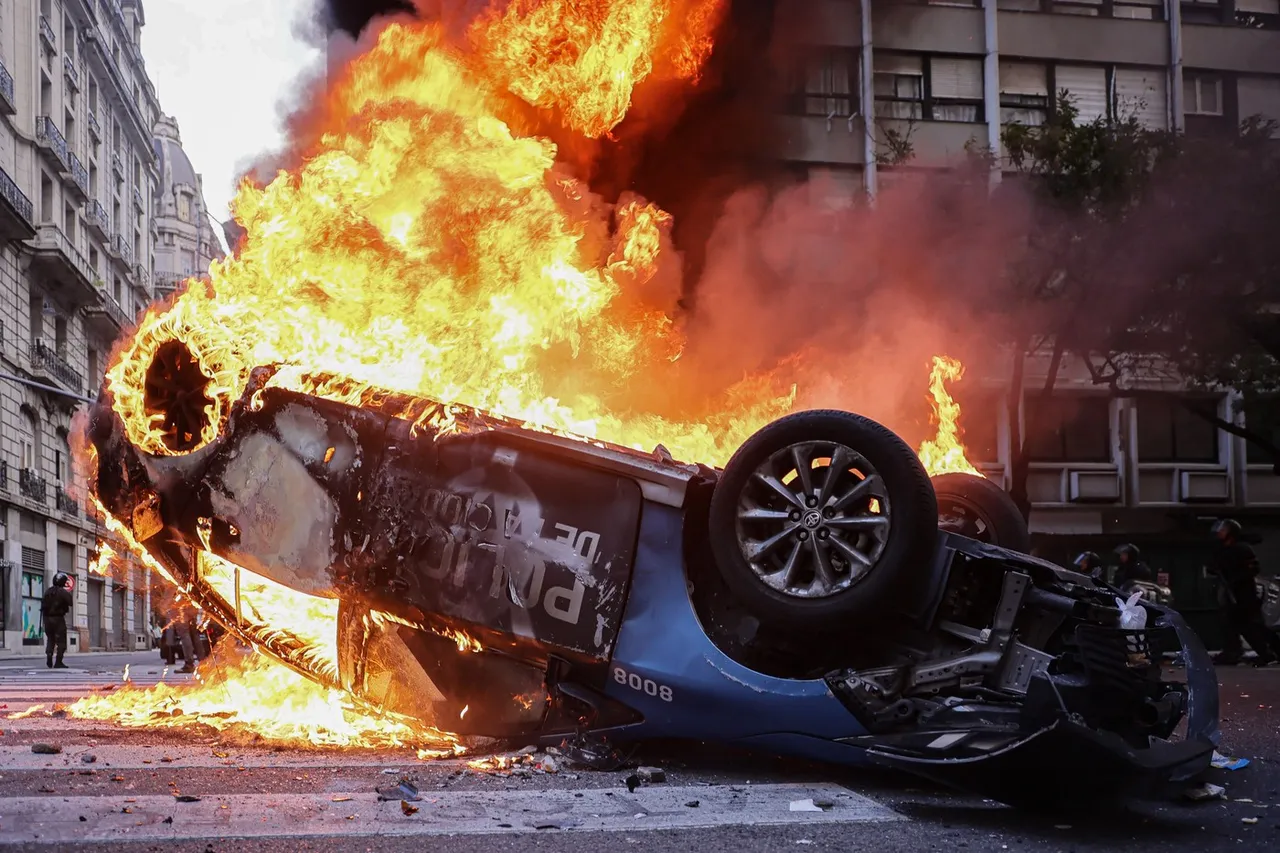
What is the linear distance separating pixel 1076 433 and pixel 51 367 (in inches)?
1112

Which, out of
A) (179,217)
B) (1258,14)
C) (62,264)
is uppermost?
(179,217)

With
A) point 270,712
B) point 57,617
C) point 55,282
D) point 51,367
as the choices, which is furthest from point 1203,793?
point 55,282

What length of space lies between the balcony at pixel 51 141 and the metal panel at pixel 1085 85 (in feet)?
93.1

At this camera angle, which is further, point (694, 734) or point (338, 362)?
point (338, 362)

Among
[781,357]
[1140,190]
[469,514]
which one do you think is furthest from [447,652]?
[1140,190]

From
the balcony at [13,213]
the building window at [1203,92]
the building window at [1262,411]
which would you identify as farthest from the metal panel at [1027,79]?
the balcony at [13,213]

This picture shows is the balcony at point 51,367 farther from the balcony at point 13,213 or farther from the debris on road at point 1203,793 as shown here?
the debris on road at point 1203,793

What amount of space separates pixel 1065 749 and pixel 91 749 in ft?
15.8

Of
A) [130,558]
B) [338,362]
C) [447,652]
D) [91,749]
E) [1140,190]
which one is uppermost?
[1140,190]

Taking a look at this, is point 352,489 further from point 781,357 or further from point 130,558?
point 781,357

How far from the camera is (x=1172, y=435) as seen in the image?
104 ft

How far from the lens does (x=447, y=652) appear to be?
21.5 feet

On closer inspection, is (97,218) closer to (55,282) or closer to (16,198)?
(55,282)

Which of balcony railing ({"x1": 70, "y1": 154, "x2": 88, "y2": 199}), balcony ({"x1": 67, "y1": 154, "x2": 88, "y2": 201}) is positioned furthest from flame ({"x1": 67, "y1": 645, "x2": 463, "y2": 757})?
balcony railing ({"x1": 70, "y1": 154, "x2": 88, "y2": 199})
